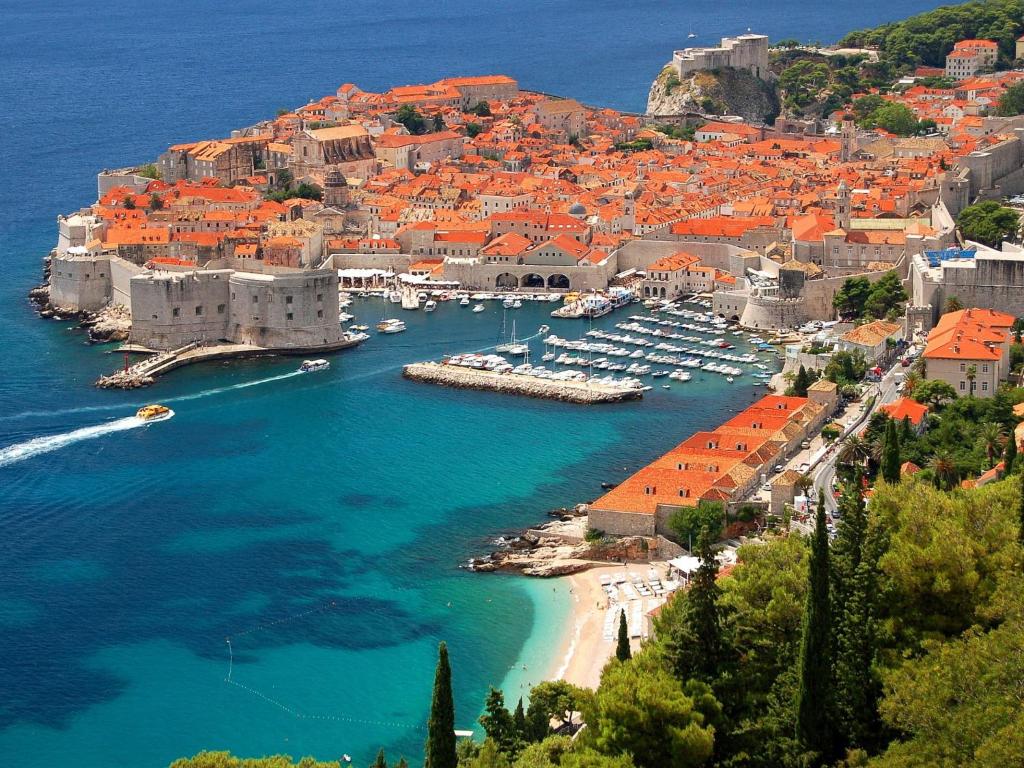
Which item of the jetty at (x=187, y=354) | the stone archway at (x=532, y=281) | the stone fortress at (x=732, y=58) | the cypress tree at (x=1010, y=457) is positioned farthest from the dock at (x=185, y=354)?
the stone fortress at (x=732, y=58)

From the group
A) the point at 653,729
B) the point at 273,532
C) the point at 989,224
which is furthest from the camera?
the point at 989,224

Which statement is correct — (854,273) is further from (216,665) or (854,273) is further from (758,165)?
(216,665)

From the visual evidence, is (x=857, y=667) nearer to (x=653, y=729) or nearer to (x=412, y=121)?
(x=653, y=729)

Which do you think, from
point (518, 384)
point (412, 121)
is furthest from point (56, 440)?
point (412, 121)

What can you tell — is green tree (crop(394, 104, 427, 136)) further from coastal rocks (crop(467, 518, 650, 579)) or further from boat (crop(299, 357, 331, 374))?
coastal rocks (crop(467, 518, 650, 579))

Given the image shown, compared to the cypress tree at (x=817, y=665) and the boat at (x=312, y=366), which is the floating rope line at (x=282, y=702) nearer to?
the cypress tree at (x=817, y=665)

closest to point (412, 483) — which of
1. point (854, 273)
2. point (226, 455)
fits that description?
point (226, 455)
